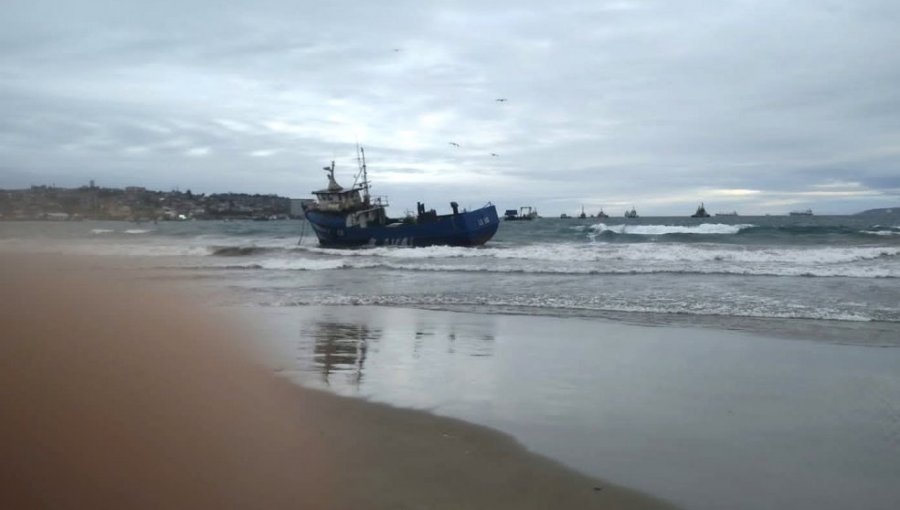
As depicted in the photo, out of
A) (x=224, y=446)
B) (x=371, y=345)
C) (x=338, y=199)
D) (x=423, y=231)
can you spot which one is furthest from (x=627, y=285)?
(x=338, y=199)

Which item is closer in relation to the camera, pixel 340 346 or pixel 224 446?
pixel 224 446

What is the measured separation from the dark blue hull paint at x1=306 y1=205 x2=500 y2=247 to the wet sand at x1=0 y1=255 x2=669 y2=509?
27.8 metres

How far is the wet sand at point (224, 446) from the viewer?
3742mm

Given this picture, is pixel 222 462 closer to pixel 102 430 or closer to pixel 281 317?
pixel 102 430

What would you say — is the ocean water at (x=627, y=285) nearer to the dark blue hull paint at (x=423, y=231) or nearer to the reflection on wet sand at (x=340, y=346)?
the reflection on wet sand at (x=340, y=346)

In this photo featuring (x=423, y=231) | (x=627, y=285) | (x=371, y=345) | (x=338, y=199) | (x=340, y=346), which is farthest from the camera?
(x=338, y=199)

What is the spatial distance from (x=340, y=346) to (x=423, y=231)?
2672 centimetres

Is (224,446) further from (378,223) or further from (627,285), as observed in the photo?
(378,223)

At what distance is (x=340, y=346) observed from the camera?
28.1 ft

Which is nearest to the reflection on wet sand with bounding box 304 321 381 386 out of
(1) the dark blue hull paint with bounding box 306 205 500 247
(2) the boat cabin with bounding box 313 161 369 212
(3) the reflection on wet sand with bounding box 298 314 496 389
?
(3) the reflection on wet sand with bounding box 298 314 496 389

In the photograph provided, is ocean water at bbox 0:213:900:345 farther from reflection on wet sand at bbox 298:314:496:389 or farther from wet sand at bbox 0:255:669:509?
wet sand at bbox 0:255:669:509

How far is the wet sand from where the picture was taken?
3.74 metres

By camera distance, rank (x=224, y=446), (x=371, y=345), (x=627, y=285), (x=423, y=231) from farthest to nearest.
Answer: (x=423, y=231) < (x=627, y=285) < (x=371, y=345) < (x=224, y=446)

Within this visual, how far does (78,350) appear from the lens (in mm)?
7184
